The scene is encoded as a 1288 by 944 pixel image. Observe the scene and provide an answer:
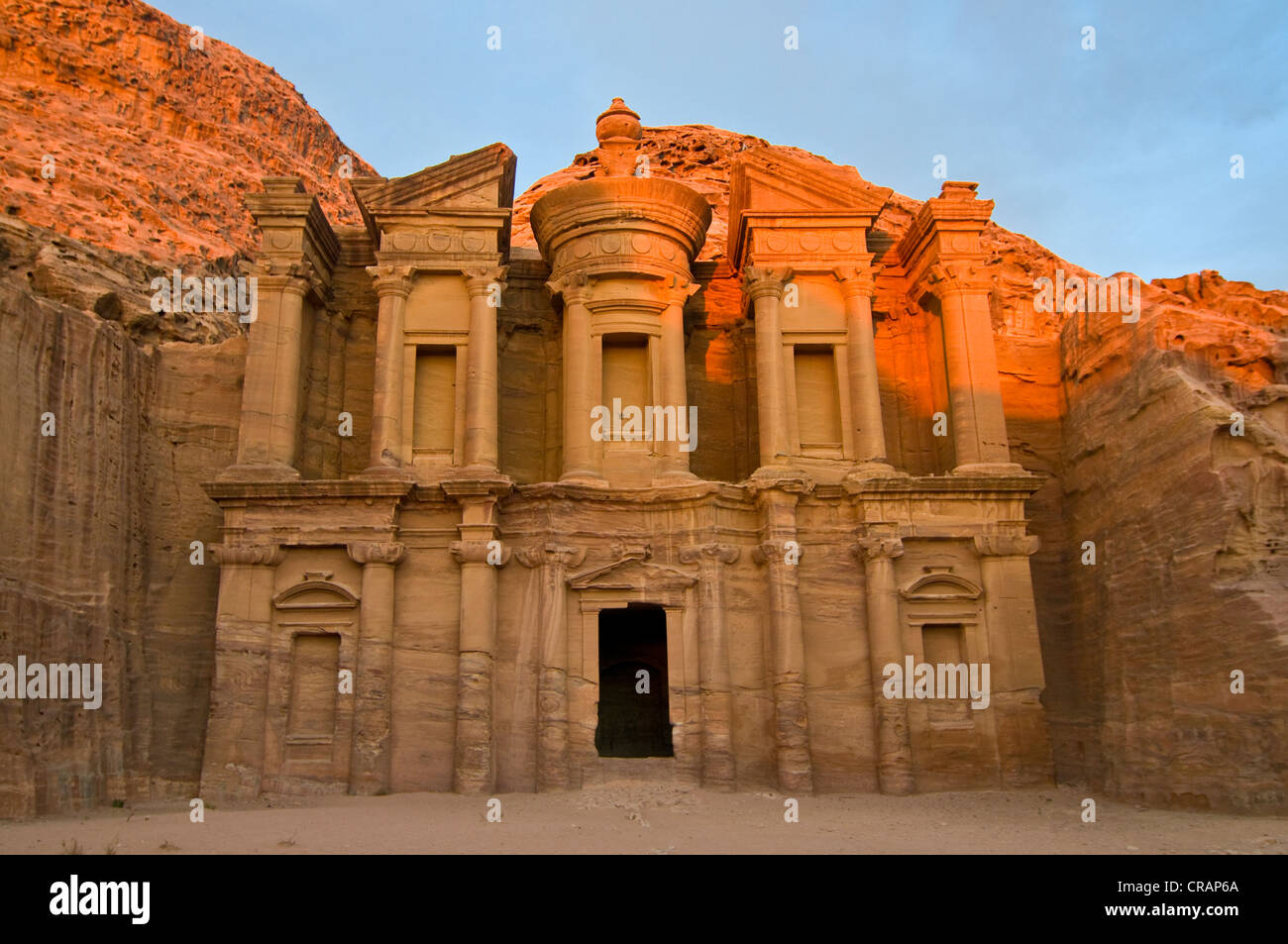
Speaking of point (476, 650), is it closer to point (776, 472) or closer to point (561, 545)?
point (561, 545)

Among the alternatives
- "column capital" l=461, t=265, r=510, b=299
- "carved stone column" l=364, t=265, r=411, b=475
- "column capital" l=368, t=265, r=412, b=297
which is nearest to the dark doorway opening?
"carved stone column" l=364, t=265, r=411, b=475

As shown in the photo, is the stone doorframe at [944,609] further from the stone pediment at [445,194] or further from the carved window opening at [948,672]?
the stone pediment at [445,194]

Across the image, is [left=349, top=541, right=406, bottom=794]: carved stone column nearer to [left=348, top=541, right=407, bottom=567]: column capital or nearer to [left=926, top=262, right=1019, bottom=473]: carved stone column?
[left=348, top=541, right=407, bottom=567]: column capital

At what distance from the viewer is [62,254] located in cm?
2173

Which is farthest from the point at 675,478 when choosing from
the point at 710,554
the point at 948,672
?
the point at 948,672

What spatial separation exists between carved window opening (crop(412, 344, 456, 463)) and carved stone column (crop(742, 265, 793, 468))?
251 inches

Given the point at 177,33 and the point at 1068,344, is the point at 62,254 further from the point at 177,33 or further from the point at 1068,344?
the point at 177,33

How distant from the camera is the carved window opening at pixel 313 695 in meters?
18.3

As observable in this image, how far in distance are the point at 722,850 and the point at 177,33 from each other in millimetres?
41228

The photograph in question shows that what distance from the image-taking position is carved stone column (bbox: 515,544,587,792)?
18188mm

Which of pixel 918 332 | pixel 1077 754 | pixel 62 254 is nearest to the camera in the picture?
pixel 1077 754

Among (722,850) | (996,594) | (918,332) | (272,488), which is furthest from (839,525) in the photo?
(272,488)

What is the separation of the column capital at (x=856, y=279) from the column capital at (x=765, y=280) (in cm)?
112

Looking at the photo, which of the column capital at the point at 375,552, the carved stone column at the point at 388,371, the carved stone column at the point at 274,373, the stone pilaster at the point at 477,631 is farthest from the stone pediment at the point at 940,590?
the carved stone column at the point at 274,373
